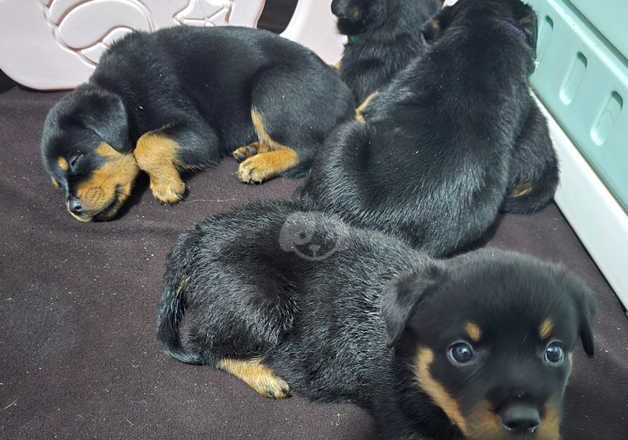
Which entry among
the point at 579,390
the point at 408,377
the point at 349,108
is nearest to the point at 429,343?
the point at 408,377

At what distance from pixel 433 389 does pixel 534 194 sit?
1969 millimetres

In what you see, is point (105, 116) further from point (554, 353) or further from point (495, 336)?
point (554, 353)

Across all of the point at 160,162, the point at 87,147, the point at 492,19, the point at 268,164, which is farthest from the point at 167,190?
the point at 492,19

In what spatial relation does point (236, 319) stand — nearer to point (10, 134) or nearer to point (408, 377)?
point (408, 377)

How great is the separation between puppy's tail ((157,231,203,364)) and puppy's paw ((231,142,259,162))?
1254mm

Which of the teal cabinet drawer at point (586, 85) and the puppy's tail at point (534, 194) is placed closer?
the teal cabinet drawer at point (586, 85)

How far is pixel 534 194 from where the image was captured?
334 cm

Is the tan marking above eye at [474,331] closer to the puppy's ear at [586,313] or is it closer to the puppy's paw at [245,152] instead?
the puppy's ear at [586,313]

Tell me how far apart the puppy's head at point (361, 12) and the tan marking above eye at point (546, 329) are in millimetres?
2806

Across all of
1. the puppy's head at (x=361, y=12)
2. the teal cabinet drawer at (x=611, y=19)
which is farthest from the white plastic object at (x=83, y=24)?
the teal cabinet drawer at (x=611, y=19)

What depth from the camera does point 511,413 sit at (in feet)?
4.94

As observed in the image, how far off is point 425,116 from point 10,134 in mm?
2727

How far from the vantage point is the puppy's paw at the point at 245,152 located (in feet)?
11.9

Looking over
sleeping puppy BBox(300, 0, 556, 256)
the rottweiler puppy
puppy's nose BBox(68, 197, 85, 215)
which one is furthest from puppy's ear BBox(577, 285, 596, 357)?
puppy's nose BBox(68, 197, 85, 215)
